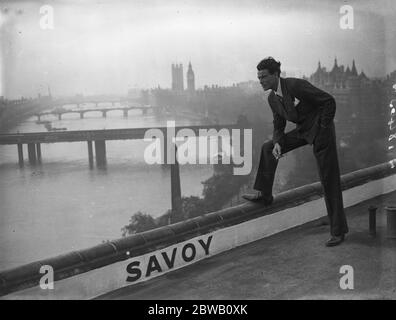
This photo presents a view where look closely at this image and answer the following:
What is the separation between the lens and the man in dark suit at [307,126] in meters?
→ 4.04

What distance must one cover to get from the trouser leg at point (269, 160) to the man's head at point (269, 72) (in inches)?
20.7

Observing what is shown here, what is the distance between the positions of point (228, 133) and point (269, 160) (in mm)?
7147

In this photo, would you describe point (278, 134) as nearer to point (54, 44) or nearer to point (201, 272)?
point (201, 272)

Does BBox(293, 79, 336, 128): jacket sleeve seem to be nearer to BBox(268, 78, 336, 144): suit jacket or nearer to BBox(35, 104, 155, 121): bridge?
BBox(268, 78, 336, 144): suit jacket

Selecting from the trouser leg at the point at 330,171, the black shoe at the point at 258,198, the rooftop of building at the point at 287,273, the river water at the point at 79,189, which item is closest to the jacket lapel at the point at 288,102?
the trouser leg at the point at 330,171

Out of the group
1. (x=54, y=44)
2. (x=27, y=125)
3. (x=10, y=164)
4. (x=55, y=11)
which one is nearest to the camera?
(x=55, y=11)

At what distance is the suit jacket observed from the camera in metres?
4.02

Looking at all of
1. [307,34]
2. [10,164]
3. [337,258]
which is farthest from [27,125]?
[337,258]

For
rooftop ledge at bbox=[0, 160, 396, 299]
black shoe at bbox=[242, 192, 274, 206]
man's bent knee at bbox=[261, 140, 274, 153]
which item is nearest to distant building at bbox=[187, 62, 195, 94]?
rooftop ledge at bbox=[0, 160, 396, 299]

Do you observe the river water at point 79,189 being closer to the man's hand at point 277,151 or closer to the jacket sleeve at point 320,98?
the man's hand at point 277,151

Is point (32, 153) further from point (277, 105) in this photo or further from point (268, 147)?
point (277, 105)

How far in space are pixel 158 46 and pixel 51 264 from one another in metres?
5.17

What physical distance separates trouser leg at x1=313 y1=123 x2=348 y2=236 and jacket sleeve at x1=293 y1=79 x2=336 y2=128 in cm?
11

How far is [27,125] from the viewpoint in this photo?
9.52 meters
